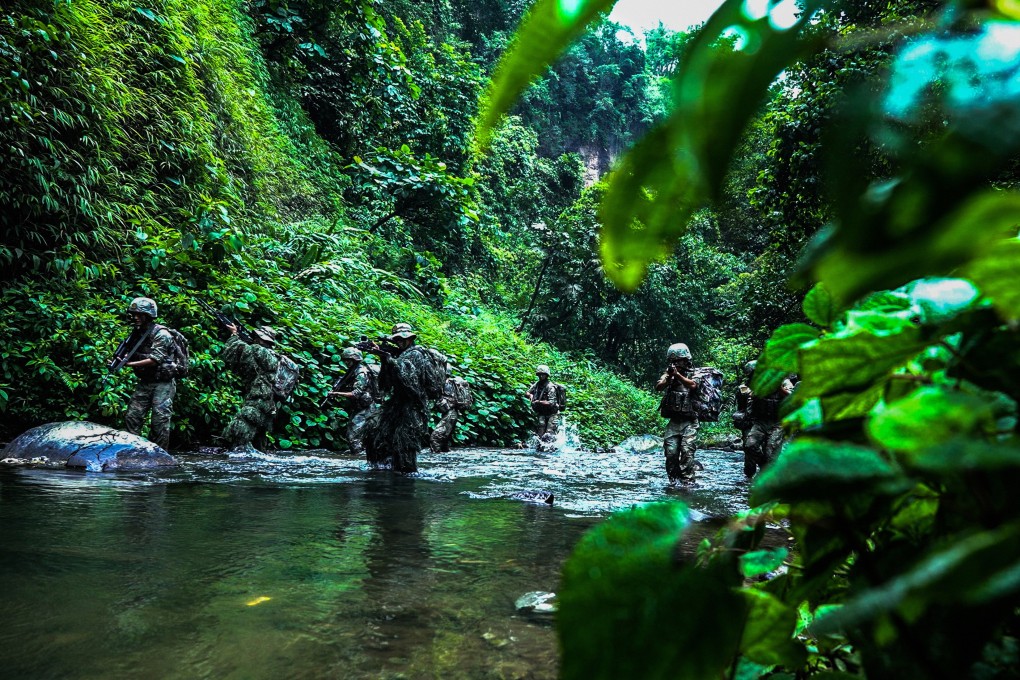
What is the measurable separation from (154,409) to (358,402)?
9.46 feet

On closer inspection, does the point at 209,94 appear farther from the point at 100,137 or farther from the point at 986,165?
the point at 986,165

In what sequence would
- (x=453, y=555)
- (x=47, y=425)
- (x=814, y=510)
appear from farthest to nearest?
(x=47, y=425), (x=453, y=555), (x=814, y=510)

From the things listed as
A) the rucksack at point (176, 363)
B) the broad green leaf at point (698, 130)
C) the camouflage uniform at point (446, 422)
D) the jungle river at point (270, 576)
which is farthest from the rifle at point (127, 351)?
the broad green leaf at point (698, 130)

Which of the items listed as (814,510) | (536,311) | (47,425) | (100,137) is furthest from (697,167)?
(536,311)

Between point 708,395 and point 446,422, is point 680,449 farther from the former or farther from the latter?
point 446,422

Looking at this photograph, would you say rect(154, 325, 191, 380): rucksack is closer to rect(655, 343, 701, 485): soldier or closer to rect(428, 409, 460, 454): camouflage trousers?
rect(428, 409, 460, 454): camouflage trousers

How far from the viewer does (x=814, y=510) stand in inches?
21.8

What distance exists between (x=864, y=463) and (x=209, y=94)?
536 inches

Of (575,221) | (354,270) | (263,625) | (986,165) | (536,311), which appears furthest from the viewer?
(536,311)

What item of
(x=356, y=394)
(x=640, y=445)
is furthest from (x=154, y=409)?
(x=640, y=445)

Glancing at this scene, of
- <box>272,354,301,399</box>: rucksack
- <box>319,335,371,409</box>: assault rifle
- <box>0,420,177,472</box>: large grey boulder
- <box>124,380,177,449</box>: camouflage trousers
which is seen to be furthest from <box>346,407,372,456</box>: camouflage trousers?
<box>0,420,177,472</box>: large grey boulder

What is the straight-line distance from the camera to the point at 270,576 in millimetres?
3189

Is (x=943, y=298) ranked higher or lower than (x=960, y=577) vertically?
higher

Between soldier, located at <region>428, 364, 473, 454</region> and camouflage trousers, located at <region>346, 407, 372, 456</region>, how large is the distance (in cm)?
161
